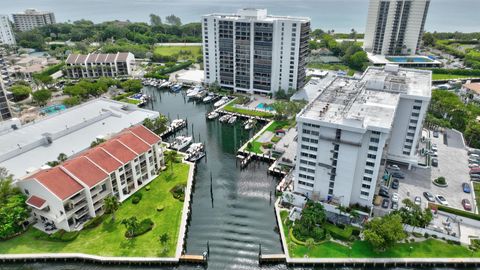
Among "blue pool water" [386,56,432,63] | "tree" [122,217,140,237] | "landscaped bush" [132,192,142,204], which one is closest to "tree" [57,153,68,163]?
"landscaped bush" [132,192,142,204]

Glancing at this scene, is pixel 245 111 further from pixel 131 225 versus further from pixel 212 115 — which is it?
pixel 131 225

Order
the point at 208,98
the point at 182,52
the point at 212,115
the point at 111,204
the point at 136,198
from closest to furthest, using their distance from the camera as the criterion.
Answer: the point at 111,204, the point at 136,198, the point at 212,115, the point at 208,98, the point at 182,52

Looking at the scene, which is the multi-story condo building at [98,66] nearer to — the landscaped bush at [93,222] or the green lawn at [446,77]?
the landscaped bush at [93,222]

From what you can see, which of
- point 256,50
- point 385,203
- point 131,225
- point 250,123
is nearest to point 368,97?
point 385,203

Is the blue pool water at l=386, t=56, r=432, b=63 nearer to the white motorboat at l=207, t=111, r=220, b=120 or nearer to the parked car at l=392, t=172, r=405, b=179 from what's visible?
the white motorboat at l=207, t=111, r=220, b=120

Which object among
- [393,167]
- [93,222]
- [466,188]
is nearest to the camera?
[93,222]

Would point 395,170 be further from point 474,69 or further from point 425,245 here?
point 474,69
